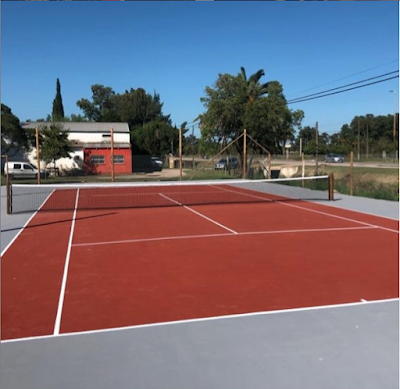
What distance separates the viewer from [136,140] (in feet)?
198

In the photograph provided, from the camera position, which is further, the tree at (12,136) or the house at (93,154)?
the house at (93,154)

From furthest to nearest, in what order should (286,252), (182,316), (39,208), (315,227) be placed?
(39,208) < (315,227) < (286,252) < (182,316)

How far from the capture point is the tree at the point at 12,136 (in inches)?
1494

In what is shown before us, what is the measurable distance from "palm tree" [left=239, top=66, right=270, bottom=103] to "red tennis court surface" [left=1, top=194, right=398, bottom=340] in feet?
75.3

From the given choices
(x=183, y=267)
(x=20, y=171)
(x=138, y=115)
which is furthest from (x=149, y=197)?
(x=138, y=115)

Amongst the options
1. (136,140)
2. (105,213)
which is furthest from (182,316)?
(136,140)

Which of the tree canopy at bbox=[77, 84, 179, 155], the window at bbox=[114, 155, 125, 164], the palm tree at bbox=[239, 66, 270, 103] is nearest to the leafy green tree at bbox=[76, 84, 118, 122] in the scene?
the tree canopy at bbox=[77, 84, 179, 155]

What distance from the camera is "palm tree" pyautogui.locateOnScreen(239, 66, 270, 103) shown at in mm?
34656

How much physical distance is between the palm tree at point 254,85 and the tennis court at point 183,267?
70.0 ft

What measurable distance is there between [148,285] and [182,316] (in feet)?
4.78

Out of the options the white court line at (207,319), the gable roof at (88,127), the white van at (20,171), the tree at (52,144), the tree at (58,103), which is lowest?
the white court line at (207,319)

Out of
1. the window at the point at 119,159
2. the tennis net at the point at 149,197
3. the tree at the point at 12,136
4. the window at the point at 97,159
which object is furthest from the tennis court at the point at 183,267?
the window at the point at 119,159

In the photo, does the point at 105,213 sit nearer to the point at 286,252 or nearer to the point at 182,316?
the point at 286,252

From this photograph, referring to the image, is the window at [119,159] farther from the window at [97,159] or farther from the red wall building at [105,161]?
the window at [97,159]
